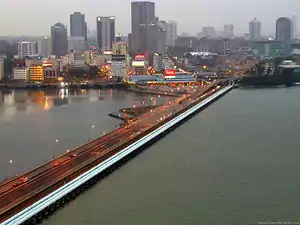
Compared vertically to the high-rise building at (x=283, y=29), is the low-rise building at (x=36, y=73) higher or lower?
lower

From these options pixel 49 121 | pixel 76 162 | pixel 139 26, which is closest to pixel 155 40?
pixel 139 26

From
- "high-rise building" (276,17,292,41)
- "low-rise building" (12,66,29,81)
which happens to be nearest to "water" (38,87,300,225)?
"low-rise building" (12,66,29,81)

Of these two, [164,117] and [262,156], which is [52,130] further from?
[262,156]

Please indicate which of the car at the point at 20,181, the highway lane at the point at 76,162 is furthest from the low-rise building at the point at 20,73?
the car at the point at 20,181

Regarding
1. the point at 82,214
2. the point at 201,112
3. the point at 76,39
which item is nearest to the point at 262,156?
the point at 82,214

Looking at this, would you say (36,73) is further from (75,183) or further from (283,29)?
(283,29)

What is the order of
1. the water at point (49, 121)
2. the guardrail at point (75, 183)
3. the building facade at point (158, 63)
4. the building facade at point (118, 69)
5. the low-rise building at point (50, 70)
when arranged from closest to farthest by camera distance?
the guardrail at point (75, 183)
the water at point (49, 121)
the low-rise building at point (50, 70)
the building facade at point (118, 69)
the building facade at point (158, 63)

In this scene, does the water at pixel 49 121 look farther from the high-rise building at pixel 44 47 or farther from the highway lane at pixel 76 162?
the high-rise building at pixel 44 47
